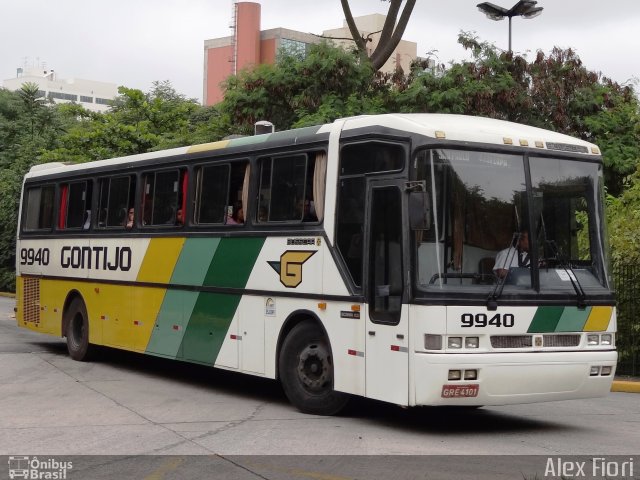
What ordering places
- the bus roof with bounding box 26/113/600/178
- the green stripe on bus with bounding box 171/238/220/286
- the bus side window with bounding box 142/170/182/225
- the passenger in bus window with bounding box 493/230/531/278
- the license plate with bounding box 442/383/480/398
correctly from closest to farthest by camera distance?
the license plate with bounding box 442/383/480/398 < the passenger in bus window with bounding box 493/230/531/278 < the bus roof with bounding box 26/113/600/178 < the green stripe on bus with bounding box 171/238/220/286 < the bus side window with bounding box 142/170/182/225

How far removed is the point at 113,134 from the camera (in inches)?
1427

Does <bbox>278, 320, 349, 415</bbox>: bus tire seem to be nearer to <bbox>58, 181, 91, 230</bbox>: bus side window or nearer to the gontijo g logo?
the gontijo g logo

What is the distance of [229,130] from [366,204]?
56.1 feet

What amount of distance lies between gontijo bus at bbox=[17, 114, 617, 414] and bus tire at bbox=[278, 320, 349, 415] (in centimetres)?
2

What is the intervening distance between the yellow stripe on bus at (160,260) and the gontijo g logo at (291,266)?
8.62ft

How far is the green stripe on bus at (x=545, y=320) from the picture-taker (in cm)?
1052

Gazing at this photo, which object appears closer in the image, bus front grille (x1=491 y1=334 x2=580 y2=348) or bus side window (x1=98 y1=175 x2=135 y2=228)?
bus front grille (x1=491 y1=334 x2=580 y2=348)

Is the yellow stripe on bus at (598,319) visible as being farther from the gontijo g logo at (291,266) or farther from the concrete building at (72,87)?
the concrete building at (72,87)

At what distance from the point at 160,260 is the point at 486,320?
6.23m

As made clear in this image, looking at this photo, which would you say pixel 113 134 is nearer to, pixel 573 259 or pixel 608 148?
pixel 608 148

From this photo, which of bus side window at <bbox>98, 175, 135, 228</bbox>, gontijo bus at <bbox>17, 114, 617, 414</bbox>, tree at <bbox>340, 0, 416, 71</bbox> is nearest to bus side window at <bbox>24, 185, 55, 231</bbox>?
bus side window at <bbox>98, 175, 135, 228</bbox>

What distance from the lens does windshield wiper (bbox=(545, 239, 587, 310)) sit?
10.8m

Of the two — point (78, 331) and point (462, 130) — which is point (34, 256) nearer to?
point (78, 331)

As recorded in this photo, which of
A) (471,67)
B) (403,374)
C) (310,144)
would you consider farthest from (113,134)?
(403,374)
